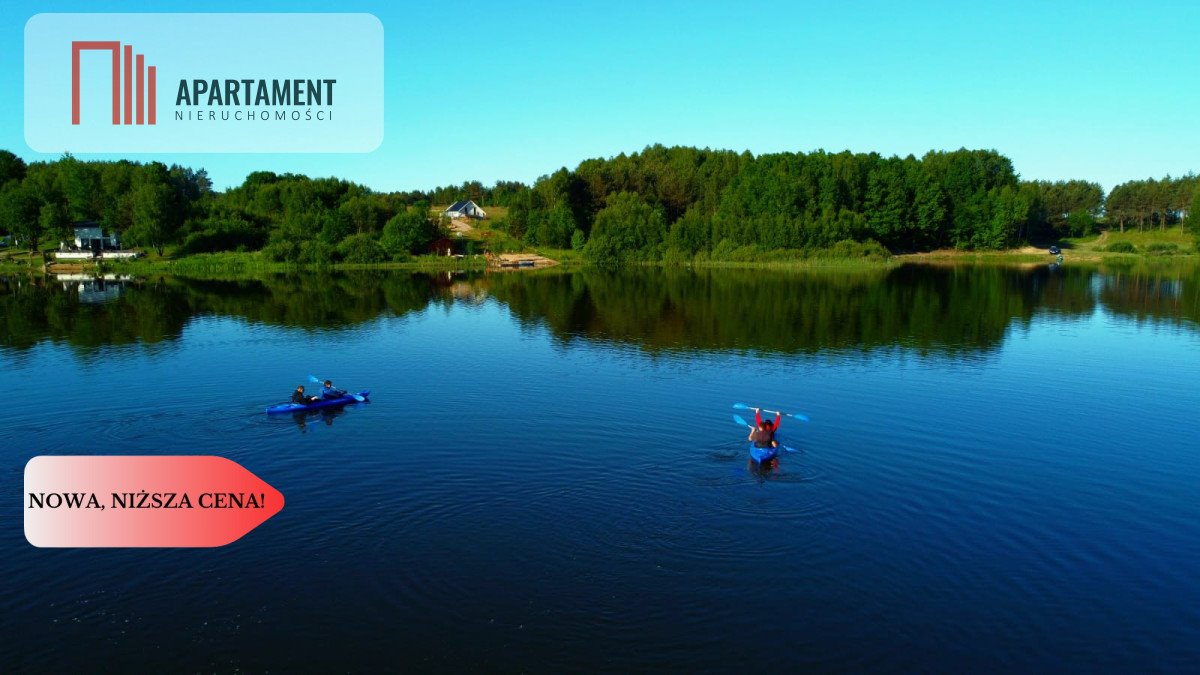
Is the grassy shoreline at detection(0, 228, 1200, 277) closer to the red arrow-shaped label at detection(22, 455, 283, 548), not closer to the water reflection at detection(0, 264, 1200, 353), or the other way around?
the water reflection at detection(0, 264, 1200, 353)

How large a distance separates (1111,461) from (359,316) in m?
52.8

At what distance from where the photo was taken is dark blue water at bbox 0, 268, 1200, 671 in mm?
15258

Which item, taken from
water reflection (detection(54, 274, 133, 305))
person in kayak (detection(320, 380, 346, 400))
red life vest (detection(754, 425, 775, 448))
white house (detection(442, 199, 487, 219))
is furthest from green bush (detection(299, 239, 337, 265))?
red life vest (detection(754, 425, 775, 448))

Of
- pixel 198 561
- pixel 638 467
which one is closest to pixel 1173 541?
pixel 638 467

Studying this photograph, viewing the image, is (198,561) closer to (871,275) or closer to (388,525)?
(388,525)

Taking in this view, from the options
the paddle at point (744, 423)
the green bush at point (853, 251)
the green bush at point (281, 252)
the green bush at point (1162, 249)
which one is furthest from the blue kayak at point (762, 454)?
the green bush at point (1162, 249)

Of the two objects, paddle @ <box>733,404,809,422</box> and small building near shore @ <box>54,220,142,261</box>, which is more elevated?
small building near shore @ <box>54,220,142,261</box>

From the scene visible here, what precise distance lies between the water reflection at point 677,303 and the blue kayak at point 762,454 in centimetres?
2066

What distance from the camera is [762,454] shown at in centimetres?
2477

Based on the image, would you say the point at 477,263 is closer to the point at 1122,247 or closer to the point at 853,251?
the point at 853,251

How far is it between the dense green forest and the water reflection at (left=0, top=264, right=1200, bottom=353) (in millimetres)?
24829

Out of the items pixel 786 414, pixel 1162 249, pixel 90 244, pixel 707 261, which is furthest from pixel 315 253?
pixel 1162 249

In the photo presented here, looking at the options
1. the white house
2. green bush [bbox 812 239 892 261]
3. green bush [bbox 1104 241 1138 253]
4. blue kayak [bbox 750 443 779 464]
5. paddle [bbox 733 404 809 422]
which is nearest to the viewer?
blue kayak [bbox 750 443 779 464]

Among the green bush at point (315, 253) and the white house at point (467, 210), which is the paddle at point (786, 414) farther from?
the white house at point (467, 210)
